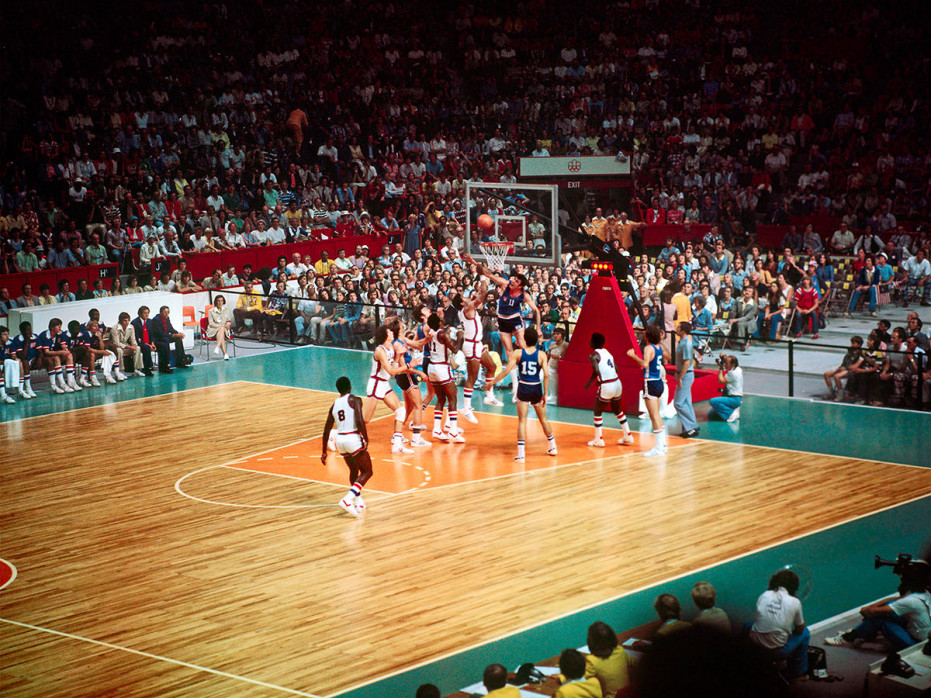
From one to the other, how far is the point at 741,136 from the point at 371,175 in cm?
1027

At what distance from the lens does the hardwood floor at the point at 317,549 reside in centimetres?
974

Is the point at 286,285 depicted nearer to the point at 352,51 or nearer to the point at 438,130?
the point at 438,130

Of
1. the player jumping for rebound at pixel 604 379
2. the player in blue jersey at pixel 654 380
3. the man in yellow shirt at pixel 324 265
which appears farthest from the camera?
the man in yellow shirt at pixel 324 265

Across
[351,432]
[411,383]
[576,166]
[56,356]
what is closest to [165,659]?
[351,432]

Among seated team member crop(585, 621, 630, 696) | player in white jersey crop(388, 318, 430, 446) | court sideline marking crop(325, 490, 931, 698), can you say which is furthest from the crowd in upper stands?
seated team member crop(585, 621, 630, 696)

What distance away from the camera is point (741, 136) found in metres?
31.7

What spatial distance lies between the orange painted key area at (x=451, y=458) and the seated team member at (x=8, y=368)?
6.42 m

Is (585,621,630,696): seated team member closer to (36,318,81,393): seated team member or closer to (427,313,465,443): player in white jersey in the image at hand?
(427,313,465,443): player in white jersey

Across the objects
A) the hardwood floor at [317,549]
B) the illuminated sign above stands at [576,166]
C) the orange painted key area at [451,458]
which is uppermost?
the illuminated sign above stands at [576,166]

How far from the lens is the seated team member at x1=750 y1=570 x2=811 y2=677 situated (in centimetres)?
843

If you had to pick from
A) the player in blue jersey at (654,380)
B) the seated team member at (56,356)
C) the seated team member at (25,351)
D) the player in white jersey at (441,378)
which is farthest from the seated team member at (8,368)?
the player in blue jersey at (654,380)

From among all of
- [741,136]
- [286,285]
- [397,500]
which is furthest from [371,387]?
[741,136]

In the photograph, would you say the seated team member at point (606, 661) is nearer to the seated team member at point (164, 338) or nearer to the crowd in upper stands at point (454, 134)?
the crowd in upper stands at point (454, 134)

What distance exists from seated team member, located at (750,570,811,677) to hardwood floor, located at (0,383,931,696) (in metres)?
2.35
